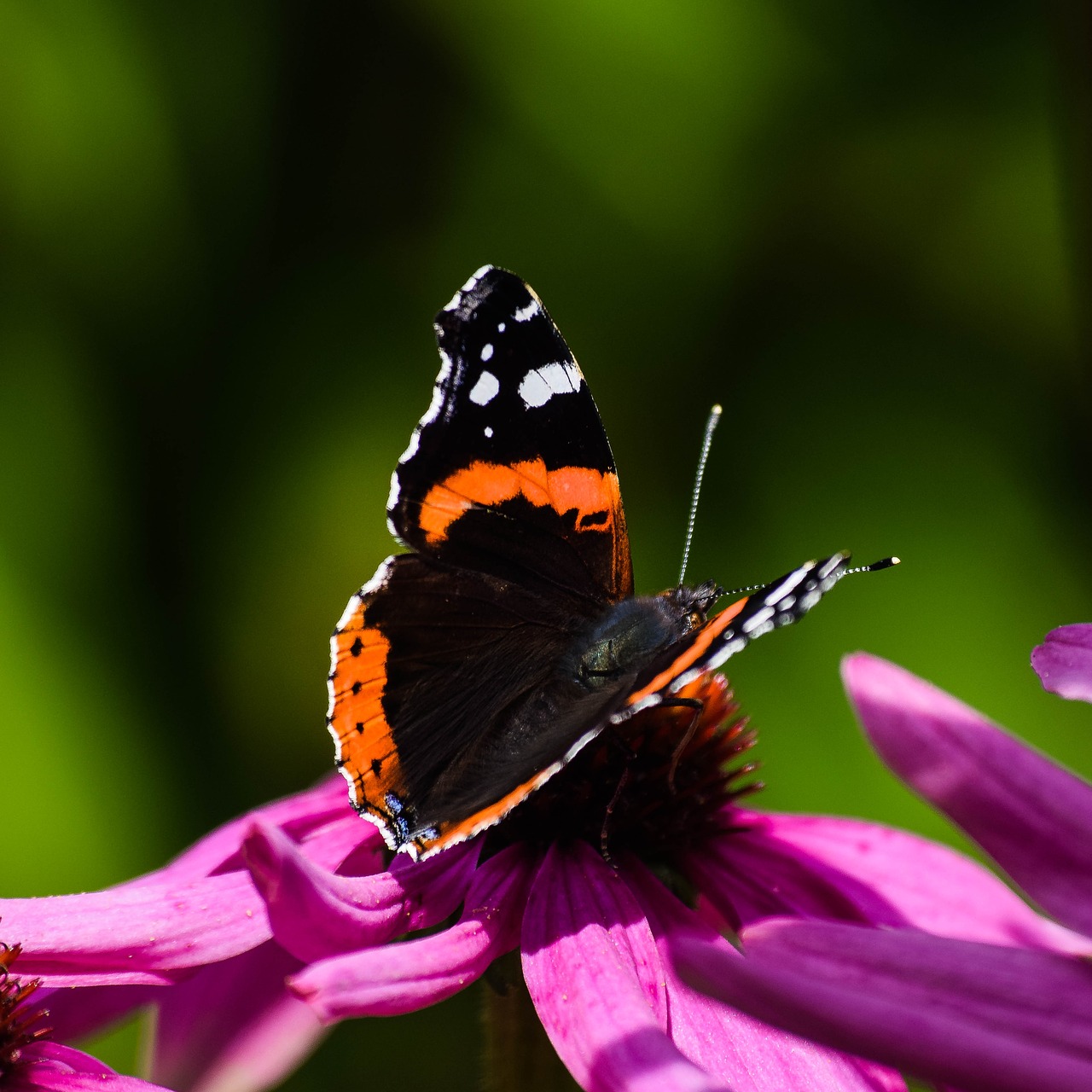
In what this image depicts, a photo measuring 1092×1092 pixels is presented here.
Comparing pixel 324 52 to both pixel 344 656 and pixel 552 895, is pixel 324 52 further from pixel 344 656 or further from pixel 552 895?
pixel 552 895

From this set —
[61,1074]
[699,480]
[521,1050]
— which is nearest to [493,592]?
[699,480]

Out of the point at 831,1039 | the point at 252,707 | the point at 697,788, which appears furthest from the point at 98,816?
the point at 831,1039

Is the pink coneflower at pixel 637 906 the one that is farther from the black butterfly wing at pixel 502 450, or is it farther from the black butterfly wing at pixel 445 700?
the black butterfly wing at pixel 502 450

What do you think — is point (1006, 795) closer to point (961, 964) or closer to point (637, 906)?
point (961, 964)

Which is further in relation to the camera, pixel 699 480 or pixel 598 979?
pixel 699 480

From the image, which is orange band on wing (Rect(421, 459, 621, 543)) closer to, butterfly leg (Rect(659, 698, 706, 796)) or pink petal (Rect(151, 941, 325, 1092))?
butterfly leg (Rect(659, 698, 706, 796))

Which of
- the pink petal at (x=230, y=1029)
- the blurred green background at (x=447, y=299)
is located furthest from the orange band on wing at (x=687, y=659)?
the blurred green background at (x=447, y=299)

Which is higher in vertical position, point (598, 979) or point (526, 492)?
point (526, 492)

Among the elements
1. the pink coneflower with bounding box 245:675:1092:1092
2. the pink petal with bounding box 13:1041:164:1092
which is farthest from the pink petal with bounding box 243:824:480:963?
the pink petal with bounding box 13:1041:164:1092
